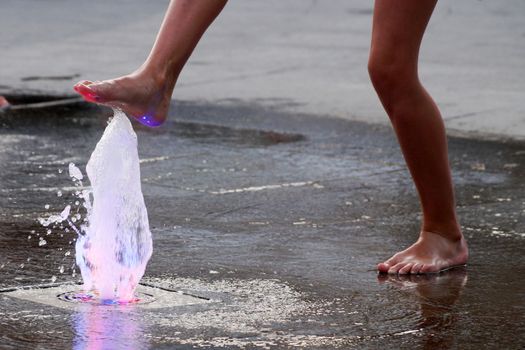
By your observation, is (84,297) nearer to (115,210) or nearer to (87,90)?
(115,210)

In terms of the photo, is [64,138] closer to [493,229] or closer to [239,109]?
[239,109]

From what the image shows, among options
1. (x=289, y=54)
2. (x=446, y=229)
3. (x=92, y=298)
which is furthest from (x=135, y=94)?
(x=289, y=54)

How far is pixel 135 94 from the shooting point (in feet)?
14.4

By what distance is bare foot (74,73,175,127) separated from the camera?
4.24m

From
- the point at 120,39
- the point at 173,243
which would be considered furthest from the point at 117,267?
the point at 120,39

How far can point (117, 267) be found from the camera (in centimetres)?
436

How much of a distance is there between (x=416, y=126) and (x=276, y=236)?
0.78m

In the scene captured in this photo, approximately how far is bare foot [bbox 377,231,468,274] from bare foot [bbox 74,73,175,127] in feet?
3.03

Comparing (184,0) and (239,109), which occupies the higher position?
(184,0)

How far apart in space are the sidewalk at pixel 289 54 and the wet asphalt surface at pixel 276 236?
3.41 ft

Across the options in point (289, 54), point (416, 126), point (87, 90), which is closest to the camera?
point (87, 90)

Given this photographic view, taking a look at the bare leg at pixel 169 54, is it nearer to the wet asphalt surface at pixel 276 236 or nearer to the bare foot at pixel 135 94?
the bare foot at pixel 135 94

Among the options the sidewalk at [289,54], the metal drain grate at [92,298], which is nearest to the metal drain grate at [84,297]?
the metal drain grate at [92,298]

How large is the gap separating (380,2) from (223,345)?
1.51m
